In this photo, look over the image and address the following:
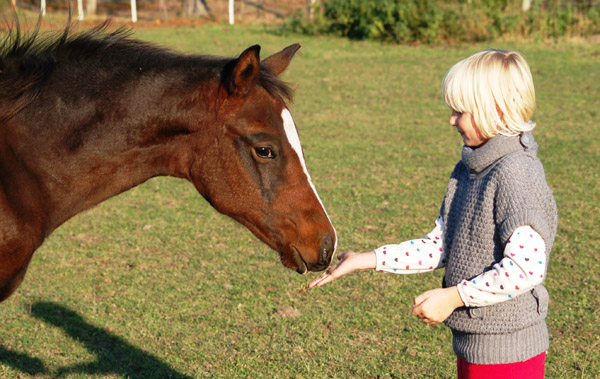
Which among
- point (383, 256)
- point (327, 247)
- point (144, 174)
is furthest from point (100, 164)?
point (383, 256)

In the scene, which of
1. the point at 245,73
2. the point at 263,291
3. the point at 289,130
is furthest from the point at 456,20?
the point at 245,73

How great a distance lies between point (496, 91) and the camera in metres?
2.23

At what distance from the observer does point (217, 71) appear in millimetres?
2641

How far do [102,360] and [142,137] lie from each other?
1929 mm

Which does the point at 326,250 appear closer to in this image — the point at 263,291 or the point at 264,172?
the point at 264,172

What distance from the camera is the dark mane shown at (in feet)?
8.43

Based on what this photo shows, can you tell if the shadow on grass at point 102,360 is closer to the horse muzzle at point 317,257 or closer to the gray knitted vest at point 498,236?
the horse muzzle at point 317,257

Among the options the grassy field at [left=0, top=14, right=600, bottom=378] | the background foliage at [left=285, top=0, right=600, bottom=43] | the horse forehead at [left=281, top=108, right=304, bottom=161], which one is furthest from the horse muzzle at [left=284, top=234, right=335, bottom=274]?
the background foliage at [left=285, top=0, right=600, bottom=43]

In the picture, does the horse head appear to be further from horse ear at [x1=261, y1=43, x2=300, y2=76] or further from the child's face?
the child's face

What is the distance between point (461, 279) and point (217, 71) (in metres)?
1.22

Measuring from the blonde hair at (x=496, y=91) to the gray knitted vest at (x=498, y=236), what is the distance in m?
0.06

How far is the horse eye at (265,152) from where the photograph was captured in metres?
2.60

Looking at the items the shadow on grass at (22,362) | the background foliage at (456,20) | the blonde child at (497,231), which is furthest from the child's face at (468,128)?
the background foliage at (456,20)

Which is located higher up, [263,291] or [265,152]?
[265,152]
